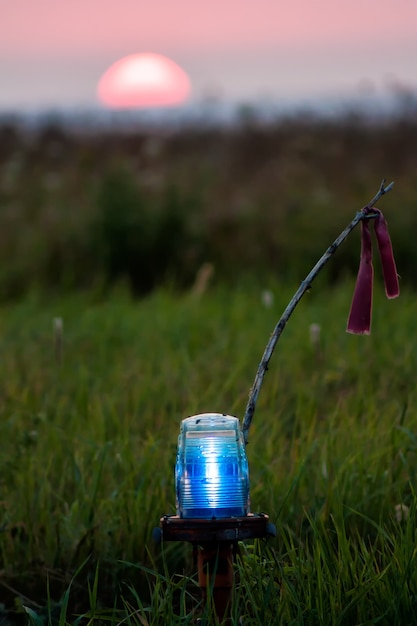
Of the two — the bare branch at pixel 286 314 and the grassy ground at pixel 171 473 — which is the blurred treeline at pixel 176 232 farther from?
the bare branch at pixel 286 314

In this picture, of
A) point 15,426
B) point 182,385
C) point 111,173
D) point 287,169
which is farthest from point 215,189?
point 15,426

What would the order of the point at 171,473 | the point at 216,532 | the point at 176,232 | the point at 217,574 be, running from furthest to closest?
the point at 176,232
the point at 171,473
the point at 217,574
the point at 216,532

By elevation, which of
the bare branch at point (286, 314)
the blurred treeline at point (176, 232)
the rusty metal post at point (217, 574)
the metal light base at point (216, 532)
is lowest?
the rusty metal post at point (217, 574)

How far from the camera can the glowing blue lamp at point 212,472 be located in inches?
83.0

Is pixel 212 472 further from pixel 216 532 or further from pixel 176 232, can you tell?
pixel 176 232

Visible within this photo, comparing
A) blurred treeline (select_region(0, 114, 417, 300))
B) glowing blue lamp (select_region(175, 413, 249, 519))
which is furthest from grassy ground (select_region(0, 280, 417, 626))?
blurred treeline (select_region(0, 114, 417, 300))

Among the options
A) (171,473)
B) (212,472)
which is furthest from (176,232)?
(212,472)

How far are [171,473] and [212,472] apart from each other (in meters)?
1.44

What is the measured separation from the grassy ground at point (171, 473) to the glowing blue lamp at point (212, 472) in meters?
0.34

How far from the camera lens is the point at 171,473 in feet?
11.6

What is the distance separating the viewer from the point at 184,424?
2148 mm

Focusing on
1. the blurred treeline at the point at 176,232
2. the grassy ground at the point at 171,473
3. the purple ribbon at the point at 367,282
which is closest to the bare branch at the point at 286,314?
the purple ribbon at the point at 367,282

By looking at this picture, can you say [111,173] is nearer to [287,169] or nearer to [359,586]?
[287,169]

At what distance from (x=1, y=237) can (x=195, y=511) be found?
7.84m
